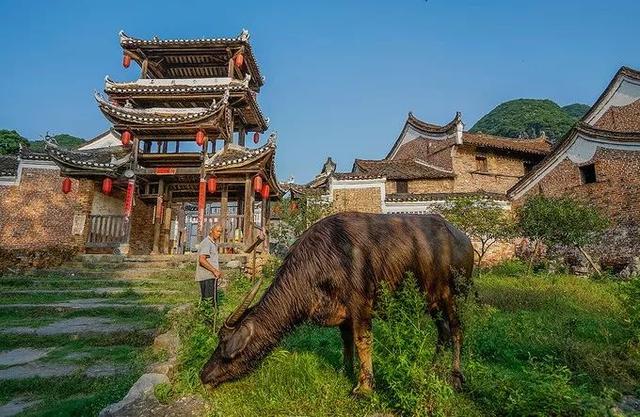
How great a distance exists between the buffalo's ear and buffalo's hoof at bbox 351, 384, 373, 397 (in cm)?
117

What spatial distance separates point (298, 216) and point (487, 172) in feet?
55.4

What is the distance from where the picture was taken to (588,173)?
19.3 meters

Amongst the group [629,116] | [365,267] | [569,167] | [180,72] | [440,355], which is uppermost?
[180,72]

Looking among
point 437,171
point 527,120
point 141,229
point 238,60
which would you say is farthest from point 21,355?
point 527,120

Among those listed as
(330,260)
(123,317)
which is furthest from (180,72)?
(330,260)

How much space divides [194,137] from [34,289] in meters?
8.96

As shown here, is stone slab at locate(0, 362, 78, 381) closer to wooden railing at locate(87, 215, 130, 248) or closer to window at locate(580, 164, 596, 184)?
wooden railing at locate(87, 215, 130, 248)

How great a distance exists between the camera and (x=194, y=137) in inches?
679

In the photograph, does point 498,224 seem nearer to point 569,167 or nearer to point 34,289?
point 569,167

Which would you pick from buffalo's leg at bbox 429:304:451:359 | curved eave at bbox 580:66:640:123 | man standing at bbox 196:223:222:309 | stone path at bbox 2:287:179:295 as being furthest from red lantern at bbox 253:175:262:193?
curved eave at bbox 580:66:640:123

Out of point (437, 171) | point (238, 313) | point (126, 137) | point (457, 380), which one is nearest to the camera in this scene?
point (457, 380)

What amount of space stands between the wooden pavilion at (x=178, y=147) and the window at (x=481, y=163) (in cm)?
1616

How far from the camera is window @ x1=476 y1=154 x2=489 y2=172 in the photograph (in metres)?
28.4

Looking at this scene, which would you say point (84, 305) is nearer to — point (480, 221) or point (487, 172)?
point (480, 221)
